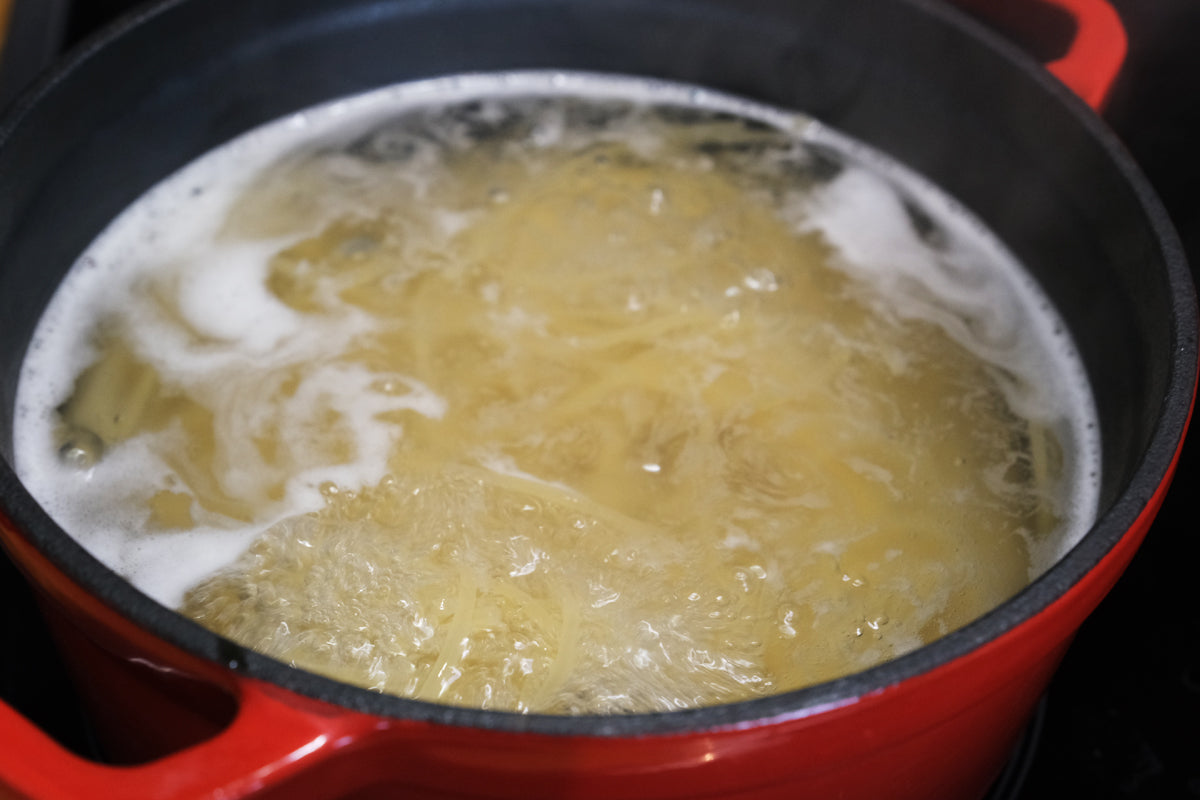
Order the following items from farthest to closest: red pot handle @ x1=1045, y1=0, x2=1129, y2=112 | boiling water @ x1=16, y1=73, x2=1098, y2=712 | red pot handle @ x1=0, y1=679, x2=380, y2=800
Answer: red pot handle @ x1=1045, y1=0, x2=1129, y2=112 → boiling water @ x1=16, y1=73, x2=1098, y2=712 → red pot handle @ x1=0, y1=679, x2=380, y2=800

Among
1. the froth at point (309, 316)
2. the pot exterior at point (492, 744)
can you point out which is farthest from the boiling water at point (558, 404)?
the pot exterior at point (492, 744)

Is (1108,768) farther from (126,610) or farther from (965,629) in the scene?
(126,610)

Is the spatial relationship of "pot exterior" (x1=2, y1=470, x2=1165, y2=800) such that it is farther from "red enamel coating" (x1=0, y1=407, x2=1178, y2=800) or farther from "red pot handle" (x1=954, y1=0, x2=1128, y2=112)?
"red pot handle" (x1=954, y1=0, x2=1128, y2=112)

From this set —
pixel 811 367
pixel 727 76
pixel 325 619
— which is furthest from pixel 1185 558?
pixel 325 619

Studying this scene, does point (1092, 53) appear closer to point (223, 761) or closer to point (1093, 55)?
point (1093, 55)

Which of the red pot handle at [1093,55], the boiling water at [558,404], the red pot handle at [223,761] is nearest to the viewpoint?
the red pot handle at [223,761]

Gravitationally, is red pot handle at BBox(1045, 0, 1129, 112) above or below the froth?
above

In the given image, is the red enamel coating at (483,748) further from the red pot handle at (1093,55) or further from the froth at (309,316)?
the red pot handle at (1093,55)

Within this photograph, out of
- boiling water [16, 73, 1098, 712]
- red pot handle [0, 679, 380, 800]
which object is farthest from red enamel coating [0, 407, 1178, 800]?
boiling water [16, 73, 1098, 712]
